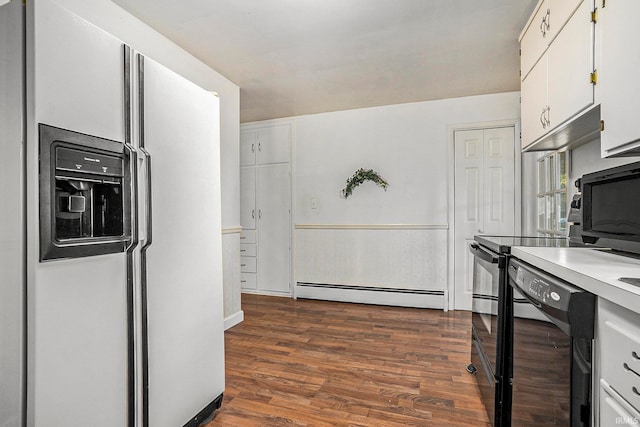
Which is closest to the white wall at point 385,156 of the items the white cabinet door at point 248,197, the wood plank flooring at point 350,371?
the white cabinet door at point 248,197

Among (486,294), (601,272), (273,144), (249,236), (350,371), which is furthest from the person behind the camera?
(249,236)

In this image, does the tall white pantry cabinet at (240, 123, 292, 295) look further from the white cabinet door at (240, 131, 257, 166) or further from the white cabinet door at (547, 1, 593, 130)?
the white cabinet door at (547, 1, 593, 130)

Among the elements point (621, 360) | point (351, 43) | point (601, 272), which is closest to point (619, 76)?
point (601, 272)

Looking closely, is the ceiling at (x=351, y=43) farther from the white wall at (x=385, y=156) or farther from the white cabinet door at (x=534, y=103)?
the white cabinet door at (x=534, y=103)

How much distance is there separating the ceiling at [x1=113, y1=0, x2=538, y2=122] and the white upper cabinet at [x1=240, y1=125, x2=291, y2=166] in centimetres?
82

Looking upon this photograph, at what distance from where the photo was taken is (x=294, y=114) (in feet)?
14.5

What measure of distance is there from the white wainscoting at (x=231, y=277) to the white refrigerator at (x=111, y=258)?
139cm

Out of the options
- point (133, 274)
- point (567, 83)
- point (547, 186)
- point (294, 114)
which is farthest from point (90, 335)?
point (294, 114)

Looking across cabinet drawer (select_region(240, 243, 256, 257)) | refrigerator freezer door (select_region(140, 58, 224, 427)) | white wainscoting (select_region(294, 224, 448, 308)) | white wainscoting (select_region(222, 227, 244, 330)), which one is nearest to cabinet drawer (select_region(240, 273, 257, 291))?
cabinet drawer (select_region(240, 243, 256, 257))

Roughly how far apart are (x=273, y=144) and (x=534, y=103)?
10.2ft

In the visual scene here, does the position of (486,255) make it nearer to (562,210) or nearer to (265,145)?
(562,210)

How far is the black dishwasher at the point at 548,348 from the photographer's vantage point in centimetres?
84

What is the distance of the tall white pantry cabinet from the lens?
4.56 m

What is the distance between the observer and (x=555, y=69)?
1801 mm
